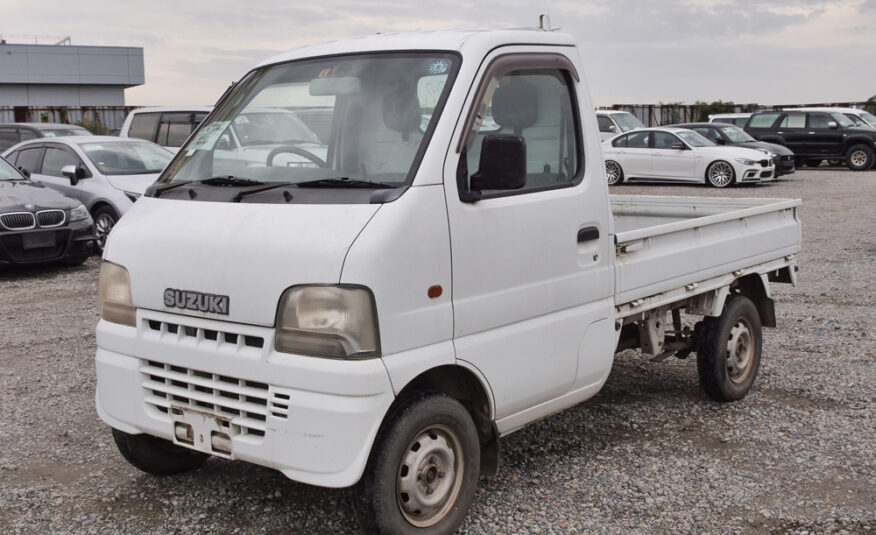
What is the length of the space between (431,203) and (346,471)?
42.6 inches

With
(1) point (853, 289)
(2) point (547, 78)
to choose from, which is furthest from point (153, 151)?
(2) point (547, 78)

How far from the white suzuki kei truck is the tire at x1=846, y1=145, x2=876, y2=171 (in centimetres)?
2478

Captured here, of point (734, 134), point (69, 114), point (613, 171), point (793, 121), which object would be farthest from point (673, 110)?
point (69, 114)

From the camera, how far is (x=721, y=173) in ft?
73.8

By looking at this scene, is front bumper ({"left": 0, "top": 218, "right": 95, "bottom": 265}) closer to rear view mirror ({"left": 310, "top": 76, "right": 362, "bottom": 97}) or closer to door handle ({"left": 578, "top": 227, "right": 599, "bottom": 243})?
rear view mirror ({"left": 310, "top": 76, "right": 362, "bottom": 97})

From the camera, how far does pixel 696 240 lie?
5633 mm

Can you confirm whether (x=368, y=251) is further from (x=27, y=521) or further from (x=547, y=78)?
(x=27, y=521)

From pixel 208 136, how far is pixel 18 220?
26.4 feet

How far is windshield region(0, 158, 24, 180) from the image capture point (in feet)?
41.7

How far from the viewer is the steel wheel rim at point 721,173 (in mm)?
22406

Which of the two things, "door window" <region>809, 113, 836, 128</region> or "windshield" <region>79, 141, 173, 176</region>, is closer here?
"windshield" <region>79, 141, 173, 176</region>

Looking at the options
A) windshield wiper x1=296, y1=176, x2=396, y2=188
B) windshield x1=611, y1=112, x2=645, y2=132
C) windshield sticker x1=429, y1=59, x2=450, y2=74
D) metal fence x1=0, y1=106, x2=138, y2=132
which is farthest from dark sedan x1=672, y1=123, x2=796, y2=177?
metal fence x1=0, y1=106, x2=138, y2=132

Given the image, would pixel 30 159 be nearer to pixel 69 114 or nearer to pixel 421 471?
pixel 421 471

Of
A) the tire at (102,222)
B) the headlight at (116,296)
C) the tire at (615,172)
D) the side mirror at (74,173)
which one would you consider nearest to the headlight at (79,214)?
the tire at (102,222)
